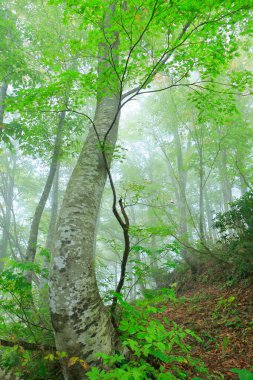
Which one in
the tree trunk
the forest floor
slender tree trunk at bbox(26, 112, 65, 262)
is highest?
slender tree trunk at bbox(26, 112, 65, 262)

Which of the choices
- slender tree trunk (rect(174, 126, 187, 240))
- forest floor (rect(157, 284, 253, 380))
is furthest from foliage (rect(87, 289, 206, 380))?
slender tree trunk (rect(174, 126, 187, 240))

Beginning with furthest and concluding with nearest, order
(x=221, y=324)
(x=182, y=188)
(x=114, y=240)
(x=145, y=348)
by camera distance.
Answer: (x=182, y=188) < (x=221, y=324) < (x=114, y=240) < (x=145, y=348)

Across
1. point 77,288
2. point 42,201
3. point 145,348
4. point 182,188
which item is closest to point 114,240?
point 77,288

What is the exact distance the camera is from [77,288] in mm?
2260

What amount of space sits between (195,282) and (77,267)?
6.35 metres

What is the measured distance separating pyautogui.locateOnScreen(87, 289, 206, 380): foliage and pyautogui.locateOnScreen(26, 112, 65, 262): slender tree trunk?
317 cm

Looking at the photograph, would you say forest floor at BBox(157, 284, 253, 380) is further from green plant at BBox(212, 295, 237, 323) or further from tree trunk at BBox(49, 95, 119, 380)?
tree trunk at BBox(49, 95, 119, 380)

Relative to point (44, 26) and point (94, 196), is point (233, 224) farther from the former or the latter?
point (44, 26)

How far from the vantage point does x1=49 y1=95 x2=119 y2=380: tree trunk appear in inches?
84.6

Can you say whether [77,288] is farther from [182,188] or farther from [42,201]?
[182,188]

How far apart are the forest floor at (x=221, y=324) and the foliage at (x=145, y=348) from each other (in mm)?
679

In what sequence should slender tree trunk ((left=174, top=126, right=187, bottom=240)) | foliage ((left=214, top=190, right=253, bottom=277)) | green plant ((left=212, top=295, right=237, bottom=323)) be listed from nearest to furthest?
green plant ((left=212, top=295, right=237, bottom=323)), foliage ((left=214, top=190, right=253, bottom=277)), slender tree trunk ((left=174, top=126, right=187, bottom=240))

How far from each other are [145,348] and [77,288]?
83cm

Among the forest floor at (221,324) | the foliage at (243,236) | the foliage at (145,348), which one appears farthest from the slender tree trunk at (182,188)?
the foliage at (145,348)
